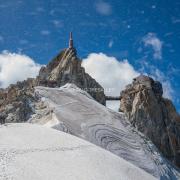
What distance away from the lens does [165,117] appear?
4597 cm

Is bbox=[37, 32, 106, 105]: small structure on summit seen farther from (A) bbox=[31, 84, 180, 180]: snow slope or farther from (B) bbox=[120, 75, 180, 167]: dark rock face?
(A) bbox=[31, 84, 180, 180]: snow slope

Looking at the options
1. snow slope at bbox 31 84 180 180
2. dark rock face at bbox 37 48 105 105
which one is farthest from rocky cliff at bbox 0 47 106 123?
Result: snow slope at bbox 31 84 180 180


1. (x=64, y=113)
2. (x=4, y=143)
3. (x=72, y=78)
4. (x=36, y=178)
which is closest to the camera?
(x=36, y=178)

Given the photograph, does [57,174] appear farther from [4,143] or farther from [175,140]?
[175,140]

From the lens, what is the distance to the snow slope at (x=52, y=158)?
13.6m

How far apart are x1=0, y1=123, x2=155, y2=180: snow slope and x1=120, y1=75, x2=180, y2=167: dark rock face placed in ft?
86.7

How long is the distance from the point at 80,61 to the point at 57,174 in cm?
3192

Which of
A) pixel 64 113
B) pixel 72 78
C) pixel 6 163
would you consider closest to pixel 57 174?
pixel 6 163

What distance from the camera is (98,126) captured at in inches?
786

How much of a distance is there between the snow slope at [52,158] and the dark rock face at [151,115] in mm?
26413

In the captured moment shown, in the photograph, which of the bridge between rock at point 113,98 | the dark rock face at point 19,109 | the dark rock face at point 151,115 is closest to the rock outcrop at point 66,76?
the bridge between rock at point 113,98

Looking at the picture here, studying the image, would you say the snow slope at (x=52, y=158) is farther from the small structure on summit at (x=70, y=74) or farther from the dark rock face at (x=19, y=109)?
the small structure on summit at (x=70, y=74)

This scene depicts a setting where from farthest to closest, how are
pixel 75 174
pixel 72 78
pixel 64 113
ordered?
pixel 72 78 → pixel 64 113 → pixel 75 174

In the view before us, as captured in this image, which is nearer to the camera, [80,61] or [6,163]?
[6,163]
